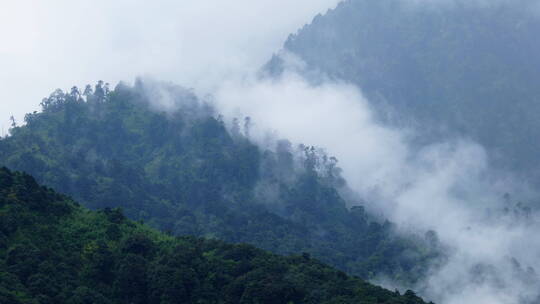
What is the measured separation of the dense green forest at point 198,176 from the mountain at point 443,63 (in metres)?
22.3

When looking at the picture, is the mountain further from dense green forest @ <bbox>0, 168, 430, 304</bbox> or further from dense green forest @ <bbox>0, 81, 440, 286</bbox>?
dense green forest @ <bbox>0, 168, 430, 304</bbox>

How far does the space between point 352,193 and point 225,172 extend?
735 inches

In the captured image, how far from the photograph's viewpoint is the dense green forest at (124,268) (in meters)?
48.2

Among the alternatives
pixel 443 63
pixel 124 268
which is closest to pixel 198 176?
pixel 443 63

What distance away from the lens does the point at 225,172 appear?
350 ft

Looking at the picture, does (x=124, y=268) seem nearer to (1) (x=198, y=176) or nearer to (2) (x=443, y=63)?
(1) (x=198, y=176)

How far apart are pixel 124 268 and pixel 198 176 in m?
53.5

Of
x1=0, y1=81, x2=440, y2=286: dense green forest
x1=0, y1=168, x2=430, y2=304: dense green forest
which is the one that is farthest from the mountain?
x1=0, y1=168, x2=430, y2=304: dense green forest

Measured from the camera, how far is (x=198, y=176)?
106 metres

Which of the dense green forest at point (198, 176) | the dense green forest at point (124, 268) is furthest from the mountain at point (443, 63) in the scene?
the dense green forest at point (124, 268)

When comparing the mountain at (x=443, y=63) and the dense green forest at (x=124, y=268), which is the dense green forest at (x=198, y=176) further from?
the dense green forest at (x=124, y=268)

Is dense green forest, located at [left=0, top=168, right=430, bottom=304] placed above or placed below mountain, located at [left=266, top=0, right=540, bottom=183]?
below

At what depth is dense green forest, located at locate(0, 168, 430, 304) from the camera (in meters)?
48.2

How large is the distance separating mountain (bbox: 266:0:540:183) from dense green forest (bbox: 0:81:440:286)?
73.3ft
